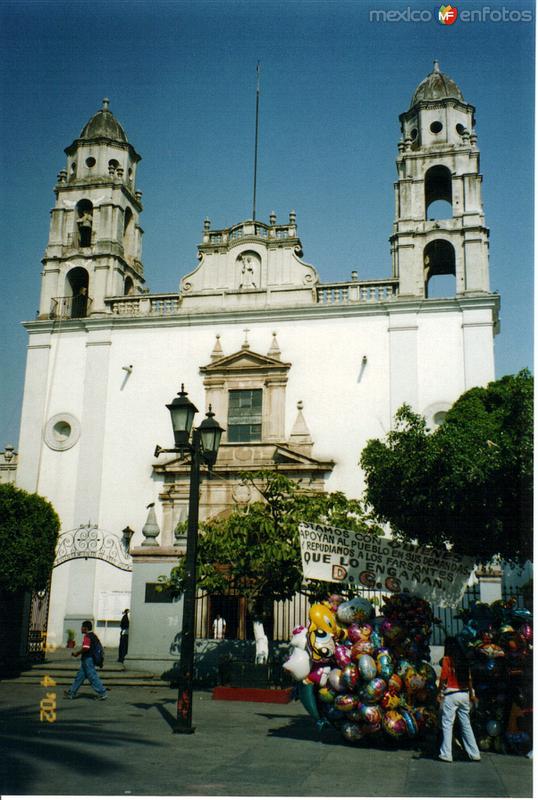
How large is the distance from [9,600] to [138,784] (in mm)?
10579

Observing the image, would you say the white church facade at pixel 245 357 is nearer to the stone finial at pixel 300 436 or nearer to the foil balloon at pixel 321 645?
the stone finial at pixel 300 436

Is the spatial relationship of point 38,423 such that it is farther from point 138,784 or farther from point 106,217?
point 138,784

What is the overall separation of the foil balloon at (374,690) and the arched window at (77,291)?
18.8 m

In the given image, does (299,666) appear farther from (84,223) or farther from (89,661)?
(84,223)

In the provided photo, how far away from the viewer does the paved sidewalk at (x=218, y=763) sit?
6328 millimetres

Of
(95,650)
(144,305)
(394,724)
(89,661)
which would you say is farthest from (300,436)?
→ (394,724)

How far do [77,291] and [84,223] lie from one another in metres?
2.32

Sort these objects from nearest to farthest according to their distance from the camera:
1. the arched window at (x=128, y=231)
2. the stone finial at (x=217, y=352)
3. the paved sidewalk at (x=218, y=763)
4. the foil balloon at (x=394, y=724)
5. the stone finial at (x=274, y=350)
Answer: the paved sidewalk at (x=218, y=763) → the foil balloon at (x=394, y=724) → the stone finial at (x=274, y=350) → the stone finial at (x=217, y=352) → the arched window at (x=128, y=231)

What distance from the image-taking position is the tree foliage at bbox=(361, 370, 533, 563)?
12969 millimetres

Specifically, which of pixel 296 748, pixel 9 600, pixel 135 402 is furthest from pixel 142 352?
pixel 296 748

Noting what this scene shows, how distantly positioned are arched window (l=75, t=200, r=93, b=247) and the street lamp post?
55.6ft

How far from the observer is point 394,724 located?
7906 mm

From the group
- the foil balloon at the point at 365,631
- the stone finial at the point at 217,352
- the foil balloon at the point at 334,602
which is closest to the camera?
the foil balloon at the point at 365,631

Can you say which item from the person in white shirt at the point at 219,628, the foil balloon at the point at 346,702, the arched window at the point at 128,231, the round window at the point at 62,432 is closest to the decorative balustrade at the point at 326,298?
the arched window at the point at 128,231
